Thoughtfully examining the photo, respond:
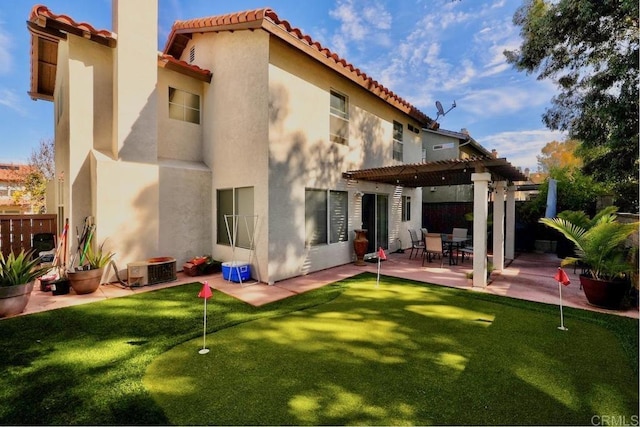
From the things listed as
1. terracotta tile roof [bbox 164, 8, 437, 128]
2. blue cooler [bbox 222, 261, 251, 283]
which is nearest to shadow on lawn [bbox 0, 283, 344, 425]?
blue cooler [bbox 222, 261, 251, 283]

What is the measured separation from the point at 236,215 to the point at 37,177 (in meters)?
28.0

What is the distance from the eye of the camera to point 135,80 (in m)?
8.12

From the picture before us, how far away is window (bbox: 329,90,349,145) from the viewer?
9781mm

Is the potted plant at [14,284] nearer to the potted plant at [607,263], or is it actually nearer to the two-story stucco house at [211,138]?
the two-story stucco house at [211,138]

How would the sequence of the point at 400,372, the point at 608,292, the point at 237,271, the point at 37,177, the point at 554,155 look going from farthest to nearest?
the point at 554,155, the point at 37,177, the point at 237,271, the point at 608,292, the point at 400,372

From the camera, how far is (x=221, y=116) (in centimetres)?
922

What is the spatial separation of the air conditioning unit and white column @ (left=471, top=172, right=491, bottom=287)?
334 inches

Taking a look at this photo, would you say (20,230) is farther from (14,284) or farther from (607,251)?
(607,251)

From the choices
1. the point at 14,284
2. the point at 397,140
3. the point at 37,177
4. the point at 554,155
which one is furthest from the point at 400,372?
the point at 554,155

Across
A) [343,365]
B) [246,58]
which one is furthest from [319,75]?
[343,365]

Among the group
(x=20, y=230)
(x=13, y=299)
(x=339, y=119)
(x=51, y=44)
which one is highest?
(x=51, y=44)

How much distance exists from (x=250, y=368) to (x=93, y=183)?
7170 mm

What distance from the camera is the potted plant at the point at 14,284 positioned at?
528 centimetres

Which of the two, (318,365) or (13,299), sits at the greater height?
(13,299)
